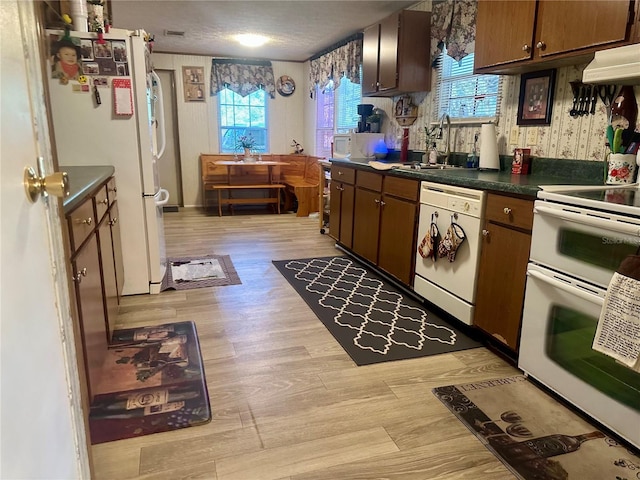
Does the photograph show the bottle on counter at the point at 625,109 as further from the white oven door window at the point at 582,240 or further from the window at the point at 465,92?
the window at the point at 465,92

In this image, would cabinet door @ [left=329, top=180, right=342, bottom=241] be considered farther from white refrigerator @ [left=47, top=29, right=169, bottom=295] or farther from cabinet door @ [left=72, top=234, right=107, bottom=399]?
cabinet door @ [left=72, top=234, right=107, bottom=399]

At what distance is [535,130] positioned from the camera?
2.79 meters

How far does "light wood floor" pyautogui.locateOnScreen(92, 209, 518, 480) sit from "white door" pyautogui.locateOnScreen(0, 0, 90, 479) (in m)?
0.78

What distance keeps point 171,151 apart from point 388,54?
156 inches

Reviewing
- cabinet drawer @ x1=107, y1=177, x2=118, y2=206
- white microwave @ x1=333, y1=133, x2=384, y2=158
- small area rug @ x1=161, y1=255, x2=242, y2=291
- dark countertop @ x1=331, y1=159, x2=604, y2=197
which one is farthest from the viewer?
white microwave @ x1=333, y1=133, x2=384, y2=158

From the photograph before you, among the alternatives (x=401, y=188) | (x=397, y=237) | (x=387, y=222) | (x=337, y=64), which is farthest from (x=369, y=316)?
(x=337, y=64)

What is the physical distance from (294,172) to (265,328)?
4.66 m

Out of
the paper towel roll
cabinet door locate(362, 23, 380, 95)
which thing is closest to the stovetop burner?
the paper towel roll

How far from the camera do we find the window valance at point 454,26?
3.26m

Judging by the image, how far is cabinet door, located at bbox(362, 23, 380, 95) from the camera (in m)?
4.11

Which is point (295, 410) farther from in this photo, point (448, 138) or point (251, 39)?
point (251, 39)

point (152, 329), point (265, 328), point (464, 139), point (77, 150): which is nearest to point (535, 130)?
point (464, 139)

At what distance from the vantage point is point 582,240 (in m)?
1.76

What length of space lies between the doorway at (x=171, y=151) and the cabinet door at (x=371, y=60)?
3.34m
